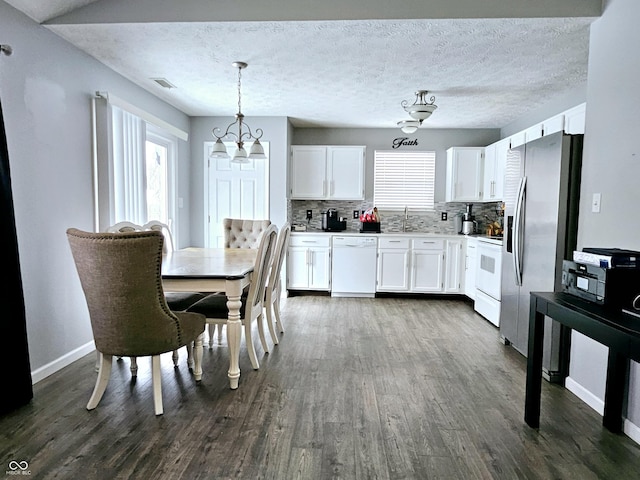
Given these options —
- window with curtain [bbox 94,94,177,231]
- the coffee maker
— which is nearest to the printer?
window with curtain [bbox 94,94,177,231]

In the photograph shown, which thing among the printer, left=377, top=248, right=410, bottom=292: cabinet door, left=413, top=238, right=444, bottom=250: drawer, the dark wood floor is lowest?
the dark wood floor

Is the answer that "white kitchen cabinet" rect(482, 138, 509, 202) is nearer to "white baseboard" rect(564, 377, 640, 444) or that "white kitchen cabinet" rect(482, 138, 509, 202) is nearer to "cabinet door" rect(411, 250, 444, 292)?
"cabinet door" rect(411, 250, 444, 292)

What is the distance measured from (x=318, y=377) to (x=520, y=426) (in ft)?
4.04

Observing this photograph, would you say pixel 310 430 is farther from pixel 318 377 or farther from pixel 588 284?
pixel 588 284

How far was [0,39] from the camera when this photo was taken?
7.37 ft

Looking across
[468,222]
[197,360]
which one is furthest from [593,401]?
[468,222]

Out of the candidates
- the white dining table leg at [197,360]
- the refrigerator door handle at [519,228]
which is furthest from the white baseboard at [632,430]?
the white dining table leg at [197,360]

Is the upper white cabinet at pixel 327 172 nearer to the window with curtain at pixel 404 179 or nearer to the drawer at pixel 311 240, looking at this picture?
the window with curtain at pixel 404 179

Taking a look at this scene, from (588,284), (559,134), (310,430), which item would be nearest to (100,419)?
(310,430)

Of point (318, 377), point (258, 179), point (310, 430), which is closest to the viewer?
point (310, 430)

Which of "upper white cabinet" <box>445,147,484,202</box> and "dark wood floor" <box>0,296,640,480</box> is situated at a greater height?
"upper white cabinet" <box>445,147,484,202</box>

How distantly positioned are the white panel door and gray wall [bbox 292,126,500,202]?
0.86m

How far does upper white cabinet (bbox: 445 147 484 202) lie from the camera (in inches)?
203

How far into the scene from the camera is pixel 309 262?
5.15 meters
